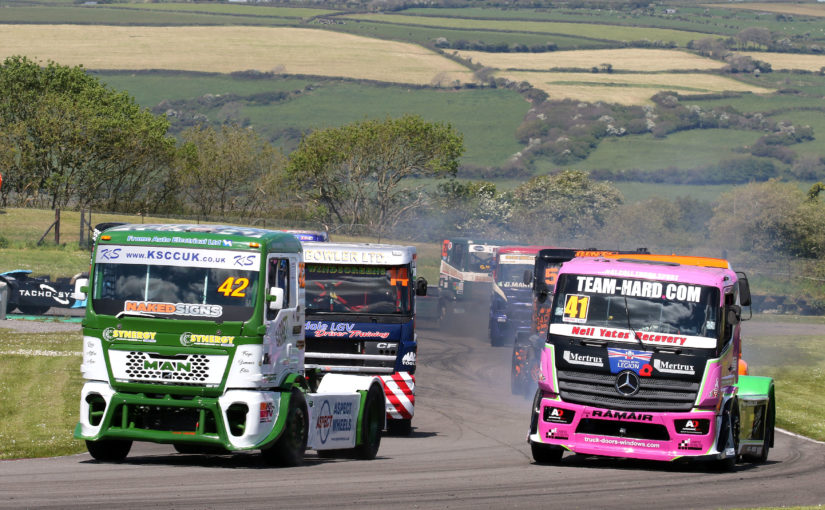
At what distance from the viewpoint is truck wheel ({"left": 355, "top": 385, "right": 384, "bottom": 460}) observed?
15.8 metres

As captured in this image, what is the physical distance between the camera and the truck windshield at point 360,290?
19938 millimetres

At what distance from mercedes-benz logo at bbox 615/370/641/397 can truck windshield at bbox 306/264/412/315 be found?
19.0 feet

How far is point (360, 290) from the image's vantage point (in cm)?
2009

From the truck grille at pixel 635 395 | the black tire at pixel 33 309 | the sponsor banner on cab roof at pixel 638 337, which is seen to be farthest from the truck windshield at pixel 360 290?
the black tire at pixel 33 309

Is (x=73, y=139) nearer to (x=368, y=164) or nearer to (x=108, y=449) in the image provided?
(x=368, y=164)

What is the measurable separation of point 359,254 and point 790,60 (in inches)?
6423

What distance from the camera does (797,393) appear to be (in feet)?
99.9

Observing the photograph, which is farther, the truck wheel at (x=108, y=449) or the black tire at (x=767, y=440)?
the black tire at (x=767, y=440)

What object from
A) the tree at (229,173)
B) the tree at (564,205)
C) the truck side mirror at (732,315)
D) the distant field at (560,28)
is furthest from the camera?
the distant field at (560,28)

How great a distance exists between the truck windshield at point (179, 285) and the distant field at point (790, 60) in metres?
162

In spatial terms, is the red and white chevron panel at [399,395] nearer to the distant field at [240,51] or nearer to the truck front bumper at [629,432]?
the truck front bumper at [629,432]

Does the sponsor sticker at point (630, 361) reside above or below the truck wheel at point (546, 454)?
above

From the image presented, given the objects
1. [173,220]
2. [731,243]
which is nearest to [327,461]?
[173,220]

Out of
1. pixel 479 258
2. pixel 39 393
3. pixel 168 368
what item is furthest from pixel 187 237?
pixel 479 258
